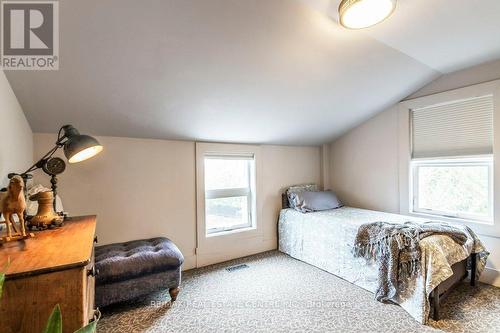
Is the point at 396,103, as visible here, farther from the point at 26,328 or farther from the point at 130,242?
the point at 26,328

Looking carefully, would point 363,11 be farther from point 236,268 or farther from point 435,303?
point 236,268

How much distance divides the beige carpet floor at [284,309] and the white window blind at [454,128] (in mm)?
1434

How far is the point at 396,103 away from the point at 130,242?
3582mm

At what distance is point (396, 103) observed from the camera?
325cm

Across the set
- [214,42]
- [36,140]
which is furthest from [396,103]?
[36,140]

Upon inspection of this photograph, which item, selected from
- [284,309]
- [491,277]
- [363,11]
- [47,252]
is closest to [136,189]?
[47,252]

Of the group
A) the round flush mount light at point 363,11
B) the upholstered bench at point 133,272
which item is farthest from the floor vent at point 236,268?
the round flush mount light at point 363,11

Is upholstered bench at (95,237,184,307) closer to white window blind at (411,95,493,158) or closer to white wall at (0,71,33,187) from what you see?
white wall at (0,71,33,187)

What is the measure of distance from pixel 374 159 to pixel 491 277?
1.72 m

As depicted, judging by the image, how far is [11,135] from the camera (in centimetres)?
169

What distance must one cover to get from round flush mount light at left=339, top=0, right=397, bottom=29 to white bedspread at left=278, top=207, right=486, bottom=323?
5.73ft

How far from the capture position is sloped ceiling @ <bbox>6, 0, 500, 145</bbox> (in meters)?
1.57

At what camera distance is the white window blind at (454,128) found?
8.48 feet

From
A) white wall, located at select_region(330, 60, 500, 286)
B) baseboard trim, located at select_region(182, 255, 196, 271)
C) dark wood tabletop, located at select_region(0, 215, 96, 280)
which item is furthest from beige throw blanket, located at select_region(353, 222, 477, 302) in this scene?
dark wood tabletop, located at select_region(0, 215, 96, 280)
